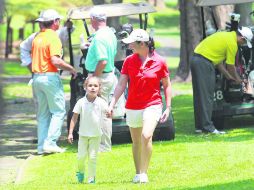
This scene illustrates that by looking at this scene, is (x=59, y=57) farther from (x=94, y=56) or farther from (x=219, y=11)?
(x=219, y=11)

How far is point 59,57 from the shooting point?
40.1 ft

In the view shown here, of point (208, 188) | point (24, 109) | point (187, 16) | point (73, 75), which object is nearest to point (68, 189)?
point (208, 188)

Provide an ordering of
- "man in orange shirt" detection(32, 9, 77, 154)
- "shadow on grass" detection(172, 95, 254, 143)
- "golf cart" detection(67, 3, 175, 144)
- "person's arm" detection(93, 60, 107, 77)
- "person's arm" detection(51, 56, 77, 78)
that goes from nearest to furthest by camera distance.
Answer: "person's arm" detection(93, 60, 107, 77) < "person's arm" detection(51, 56, 77, 78) < "man in orange shirt" detection(32, 9, 77, 154) < "golf cart" detection(67, 3, 175, 144) < "shadow on grass" detection(172, 95, 254, 143)

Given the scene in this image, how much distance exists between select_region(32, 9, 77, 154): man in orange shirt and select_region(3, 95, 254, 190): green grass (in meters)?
0.38

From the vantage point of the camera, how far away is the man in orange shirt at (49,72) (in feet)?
40.1

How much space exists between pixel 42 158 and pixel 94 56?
1.63 meters

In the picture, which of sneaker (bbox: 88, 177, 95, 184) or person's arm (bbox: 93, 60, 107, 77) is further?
person's arm (bbox: 93, 60, 107, 77)

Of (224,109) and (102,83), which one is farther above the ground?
(102,83)

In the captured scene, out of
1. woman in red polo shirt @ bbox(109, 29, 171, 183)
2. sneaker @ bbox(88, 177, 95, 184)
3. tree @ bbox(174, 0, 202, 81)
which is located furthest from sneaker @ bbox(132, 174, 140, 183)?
tree @ bbox(174, 0, 202, 81)

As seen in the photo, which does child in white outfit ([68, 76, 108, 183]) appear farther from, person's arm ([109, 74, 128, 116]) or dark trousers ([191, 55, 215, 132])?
dark trousers ([191, 55, 215, 132])

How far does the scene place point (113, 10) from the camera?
13969mm

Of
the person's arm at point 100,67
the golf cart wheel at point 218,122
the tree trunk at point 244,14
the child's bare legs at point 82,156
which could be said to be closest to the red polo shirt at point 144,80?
the child's bare legs at point 82,156

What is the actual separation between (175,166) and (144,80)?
5.19ft

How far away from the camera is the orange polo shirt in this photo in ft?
40.1
